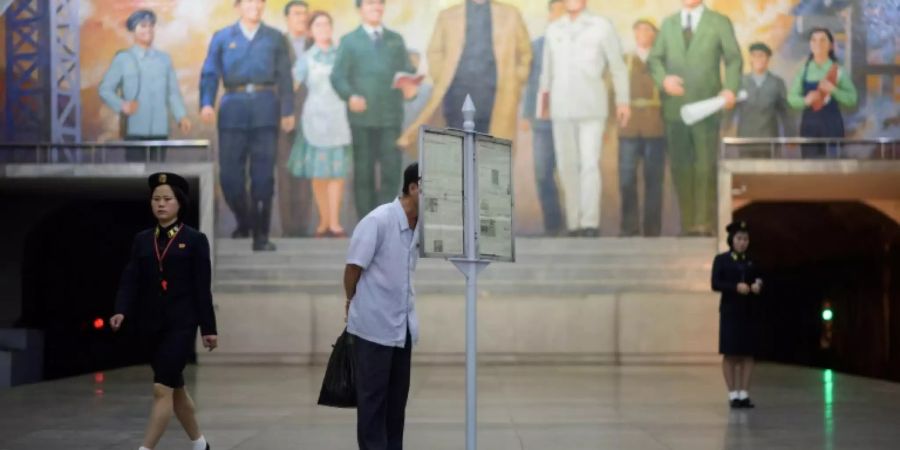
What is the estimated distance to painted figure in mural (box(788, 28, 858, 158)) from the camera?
21.9m

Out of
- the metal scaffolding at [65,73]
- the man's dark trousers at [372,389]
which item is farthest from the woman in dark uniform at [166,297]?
the metal scaffolding at [65,73]

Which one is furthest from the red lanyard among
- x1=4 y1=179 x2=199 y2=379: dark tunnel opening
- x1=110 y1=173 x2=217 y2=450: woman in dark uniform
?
x1=4 y1=179 x2=199 y2=379: dark tunnel opening

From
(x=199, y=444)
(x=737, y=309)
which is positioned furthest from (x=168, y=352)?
(x=737, y=309)

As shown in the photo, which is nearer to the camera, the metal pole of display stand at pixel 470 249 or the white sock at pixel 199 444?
the metal pole of display stand at pixel 470 249

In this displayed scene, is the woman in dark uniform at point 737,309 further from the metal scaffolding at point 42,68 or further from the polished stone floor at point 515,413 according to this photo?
the metal scaffolding at point 42,68

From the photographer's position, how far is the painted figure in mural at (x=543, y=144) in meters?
22.1

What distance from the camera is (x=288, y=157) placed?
877 inches

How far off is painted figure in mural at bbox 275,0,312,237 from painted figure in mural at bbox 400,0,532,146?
72.2 inches

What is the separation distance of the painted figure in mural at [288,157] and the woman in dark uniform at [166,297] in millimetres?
13601

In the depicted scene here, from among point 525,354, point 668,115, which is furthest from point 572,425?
point 668,115

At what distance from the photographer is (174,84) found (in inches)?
A: 879

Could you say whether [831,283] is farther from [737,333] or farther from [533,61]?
[737,333]

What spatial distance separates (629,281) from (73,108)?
951 cm

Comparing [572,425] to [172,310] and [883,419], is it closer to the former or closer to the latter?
[883,419]
